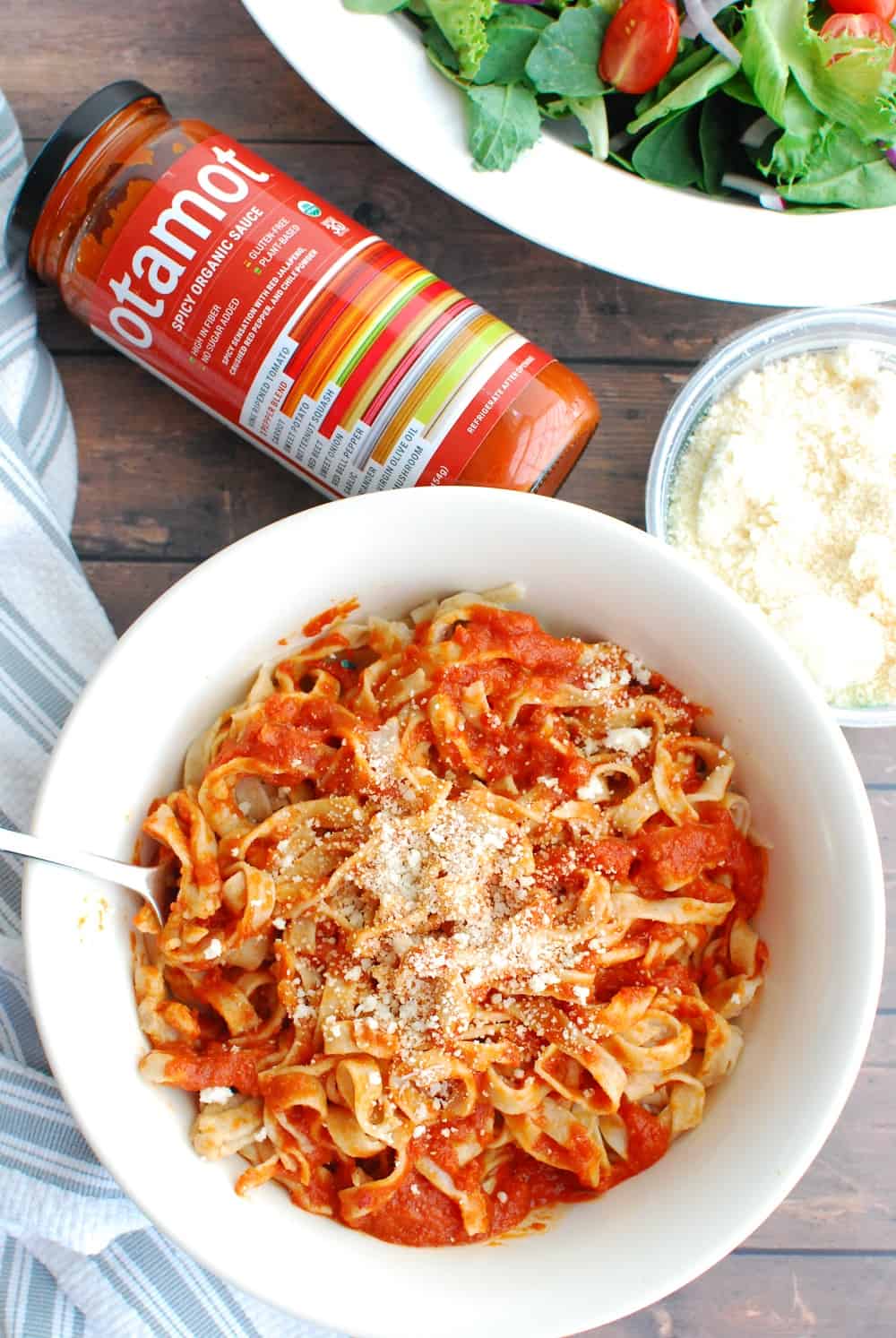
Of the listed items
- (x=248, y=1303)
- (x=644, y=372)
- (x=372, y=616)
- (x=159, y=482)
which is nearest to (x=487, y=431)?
(x=372, y=616)

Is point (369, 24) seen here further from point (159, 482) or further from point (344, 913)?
point (344, 913)

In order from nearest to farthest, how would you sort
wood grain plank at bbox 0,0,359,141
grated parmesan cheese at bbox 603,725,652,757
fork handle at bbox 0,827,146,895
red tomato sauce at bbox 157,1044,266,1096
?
fork handle at bbox 0,827,146,895 → red tomato sauce at bbox 157,1044,266,1096 → grated parmesan cheese at bbox 603,725,652,757 → wood grain plank at bbox 0,0,359,141

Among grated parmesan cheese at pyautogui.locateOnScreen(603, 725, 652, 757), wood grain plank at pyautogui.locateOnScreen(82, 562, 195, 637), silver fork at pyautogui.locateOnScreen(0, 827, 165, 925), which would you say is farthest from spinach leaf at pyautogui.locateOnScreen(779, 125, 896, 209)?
silver fork at pyautogui.locateOnScreen(0, 827, 165, 925)

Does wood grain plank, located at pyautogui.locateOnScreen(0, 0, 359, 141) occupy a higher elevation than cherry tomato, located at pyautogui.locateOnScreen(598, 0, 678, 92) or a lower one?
lower

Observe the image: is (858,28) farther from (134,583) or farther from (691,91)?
(134,583)

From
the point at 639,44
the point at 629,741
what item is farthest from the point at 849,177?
the point at 629,741

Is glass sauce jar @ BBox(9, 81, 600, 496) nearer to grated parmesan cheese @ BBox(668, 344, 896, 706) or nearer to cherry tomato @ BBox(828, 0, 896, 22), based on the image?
grated parmesan cheese @ BBox(668, 344, 896, 706)
